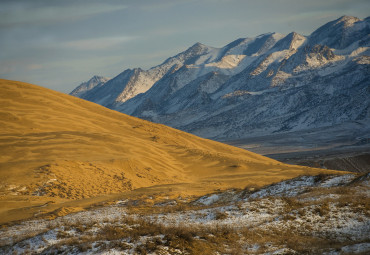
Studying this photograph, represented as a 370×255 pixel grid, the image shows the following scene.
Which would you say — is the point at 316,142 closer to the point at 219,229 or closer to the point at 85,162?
the point at 85,162

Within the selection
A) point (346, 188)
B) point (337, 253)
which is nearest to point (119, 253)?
point (337, 253)

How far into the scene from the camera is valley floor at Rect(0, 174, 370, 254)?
38.5ft

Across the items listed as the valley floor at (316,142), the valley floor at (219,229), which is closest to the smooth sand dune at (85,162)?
the valley floor at (219,229)

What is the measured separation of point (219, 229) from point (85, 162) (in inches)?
823

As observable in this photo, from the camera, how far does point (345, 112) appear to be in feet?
609

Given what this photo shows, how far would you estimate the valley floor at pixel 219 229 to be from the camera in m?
11.7

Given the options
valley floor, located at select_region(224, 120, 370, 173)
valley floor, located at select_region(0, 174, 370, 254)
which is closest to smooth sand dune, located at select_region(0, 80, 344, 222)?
valley floor, located at select_region(0, 174, 370, 254)

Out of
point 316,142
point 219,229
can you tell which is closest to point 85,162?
point 219,229

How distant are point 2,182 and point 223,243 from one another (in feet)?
63.4

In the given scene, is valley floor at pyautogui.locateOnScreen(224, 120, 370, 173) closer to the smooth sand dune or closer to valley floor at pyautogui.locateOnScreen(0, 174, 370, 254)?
the smooth sand dune

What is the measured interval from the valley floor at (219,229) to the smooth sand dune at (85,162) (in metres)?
6.78

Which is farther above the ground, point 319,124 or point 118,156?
point 118,156

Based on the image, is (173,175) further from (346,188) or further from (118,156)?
(346,188)

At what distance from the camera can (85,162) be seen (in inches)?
1262
